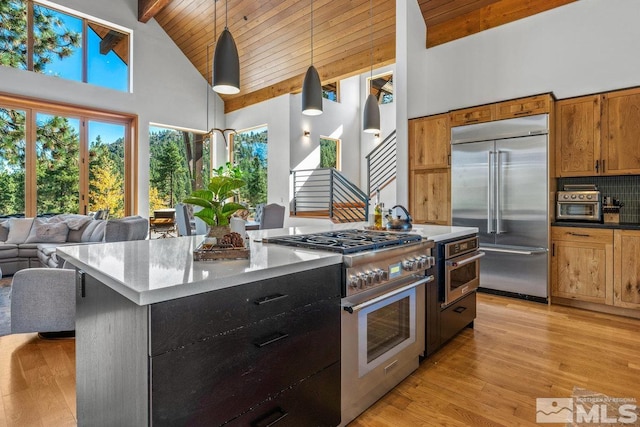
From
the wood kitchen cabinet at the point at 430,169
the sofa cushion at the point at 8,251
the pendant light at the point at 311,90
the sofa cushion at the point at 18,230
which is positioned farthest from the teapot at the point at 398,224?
the sofa cushion at the point at 18,230

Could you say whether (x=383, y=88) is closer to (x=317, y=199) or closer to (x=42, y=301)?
(x=317, y=199)

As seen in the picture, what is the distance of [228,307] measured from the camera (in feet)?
3.86

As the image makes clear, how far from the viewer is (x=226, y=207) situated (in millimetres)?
1515

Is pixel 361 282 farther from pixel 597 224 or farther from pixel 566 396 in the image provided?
pixel 597 224

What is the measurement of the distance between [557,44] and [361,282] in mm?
4147

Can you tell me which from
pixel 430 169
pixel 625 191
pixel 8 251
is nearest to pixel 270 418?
pixel 430 169

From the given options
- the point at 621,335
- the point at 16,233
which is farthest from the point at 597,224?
the point at 16,233

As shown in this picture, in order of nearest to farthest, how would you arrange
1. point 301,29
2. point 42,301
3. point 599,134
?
point 42,301
point 599,134
point 301,29

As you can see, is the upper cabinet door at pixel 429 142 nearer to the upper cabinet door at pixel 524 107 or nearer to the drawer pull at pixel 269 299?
the upper cabinet door at pixel 524 107

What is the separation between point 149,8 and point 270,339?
7.77 meters

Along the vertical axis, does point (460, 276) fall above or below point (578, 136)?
below

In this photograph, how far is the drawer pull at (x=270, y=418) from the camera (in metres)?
1.28

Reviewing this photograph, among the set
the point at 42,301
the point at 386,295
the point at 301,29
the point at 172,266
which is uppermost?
the point at 301,29

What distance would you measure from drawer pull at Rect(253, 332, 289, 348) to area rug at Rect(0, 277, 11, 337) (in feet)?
9.47
